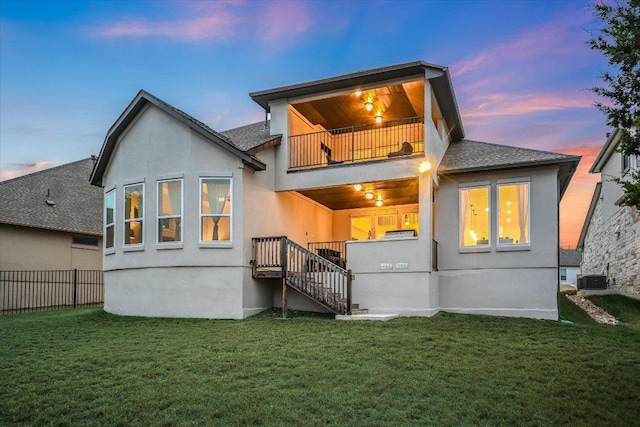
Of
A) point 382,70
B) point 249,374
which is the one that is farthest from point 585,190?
point 249,374

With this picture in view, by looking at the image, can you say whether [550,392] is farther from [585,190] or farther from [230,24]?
[585,190]

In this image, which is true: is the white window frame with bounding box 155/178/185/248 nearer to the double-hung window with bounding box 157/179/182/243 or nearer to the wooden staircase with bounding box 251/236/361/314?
the double-hung window with bounding box 157/179/182/243

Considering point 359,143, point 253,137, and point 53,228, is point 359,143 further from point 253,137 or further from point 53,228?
point 53,228

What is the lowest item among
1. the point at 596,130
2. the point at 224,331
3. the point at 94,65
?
the point at 224,331

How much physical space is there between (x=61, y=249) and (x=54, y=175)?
469 cm

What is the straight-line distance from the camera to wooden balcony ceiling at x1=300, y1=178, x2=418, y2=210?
15255 mm

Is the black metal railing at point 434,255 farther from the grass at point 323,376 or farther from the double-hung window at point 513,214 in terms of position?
the grass at point 323,376

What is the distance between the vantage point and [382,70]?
14.0 meters

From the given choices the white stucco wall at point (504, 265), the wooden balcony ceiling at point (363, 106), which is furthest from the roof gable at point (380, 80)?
the white stucco wall at point (504, 265)

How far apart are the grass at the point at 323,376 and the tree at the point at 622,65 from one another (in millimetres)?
2923

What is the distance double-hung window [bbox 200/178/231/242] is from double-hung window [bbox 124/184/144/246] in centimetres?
215

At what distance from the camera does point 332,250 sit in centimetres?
1711

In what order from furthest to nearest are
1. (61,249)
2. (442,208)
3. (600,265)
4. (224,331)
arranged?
(600,265) → (61,249) → (442,208) → (224,331)

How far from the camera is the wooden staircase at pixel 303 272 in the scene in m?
13.2
